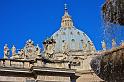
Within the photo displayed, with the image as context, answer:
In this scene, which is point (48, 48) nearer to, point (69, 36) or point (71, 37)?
point (71, 37)

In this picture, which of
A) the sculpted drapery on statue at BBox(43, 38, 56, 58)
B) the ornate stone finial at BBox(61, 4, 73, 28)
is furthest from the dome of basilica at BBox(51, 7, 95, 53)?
the sculpted drapery on statue at BBox(43, 38, 56, 58)

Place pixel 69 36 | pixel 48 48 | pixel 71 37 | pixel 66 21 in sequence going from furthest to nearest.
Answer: pixel 66 21
pixel 69 36
pixel 71 37
pixel 48 48

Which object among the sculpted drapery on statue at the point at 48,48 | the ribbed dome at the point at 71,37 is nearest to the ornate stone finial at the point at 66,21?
the ribbed dome at the point at 71,37

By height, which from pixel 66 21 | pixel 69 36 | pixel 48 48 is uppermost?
pixel 66 21

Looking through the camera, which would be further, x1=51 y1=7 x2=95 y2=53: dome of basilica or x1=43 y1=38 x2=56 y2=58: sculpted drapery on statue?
x1=51 y1=7 x2=95 y2=53: dome of basilica

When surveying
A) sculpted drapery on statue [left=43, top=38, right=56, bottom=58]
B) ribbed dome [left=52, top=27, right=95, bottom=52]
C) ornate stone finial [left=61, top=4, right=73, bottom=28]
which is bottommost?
→ sculpted drapery on statue [left=43, top=38, right=56, bottom=58]

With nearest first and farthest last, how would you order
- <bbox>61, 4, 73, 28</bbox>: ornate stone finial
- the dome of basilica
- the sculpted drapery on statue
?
the sculpted drapery on statue < the dome of basilica < <bbox>61, 4, 73, 28</bbox>: ornate stone finial

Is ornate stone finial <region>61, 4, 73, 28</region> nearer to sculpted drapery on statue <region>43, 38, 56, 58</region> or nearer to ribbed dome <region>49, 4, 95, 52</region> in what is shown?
ribbed dome <region>49, 4, 95, 52</region>

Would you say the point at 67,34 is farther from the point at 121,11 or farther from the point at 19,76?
the point at 121,11

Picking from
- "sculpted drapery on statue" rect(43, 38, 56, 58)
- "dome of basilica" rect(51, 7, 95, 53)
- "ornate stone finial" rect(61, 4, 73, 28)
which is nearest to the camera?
"sculpted drapery on statue" rect(43, 38, 56, 58)

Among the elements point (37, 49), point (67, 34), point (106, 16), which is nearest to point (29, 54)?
point (37, 49)

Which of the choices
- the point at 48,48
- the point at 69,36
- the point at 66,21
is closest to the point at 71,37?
the point at 69,36

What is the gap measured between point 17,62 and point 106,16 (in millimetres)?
23977

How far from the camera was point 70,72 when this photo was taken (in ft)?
122
